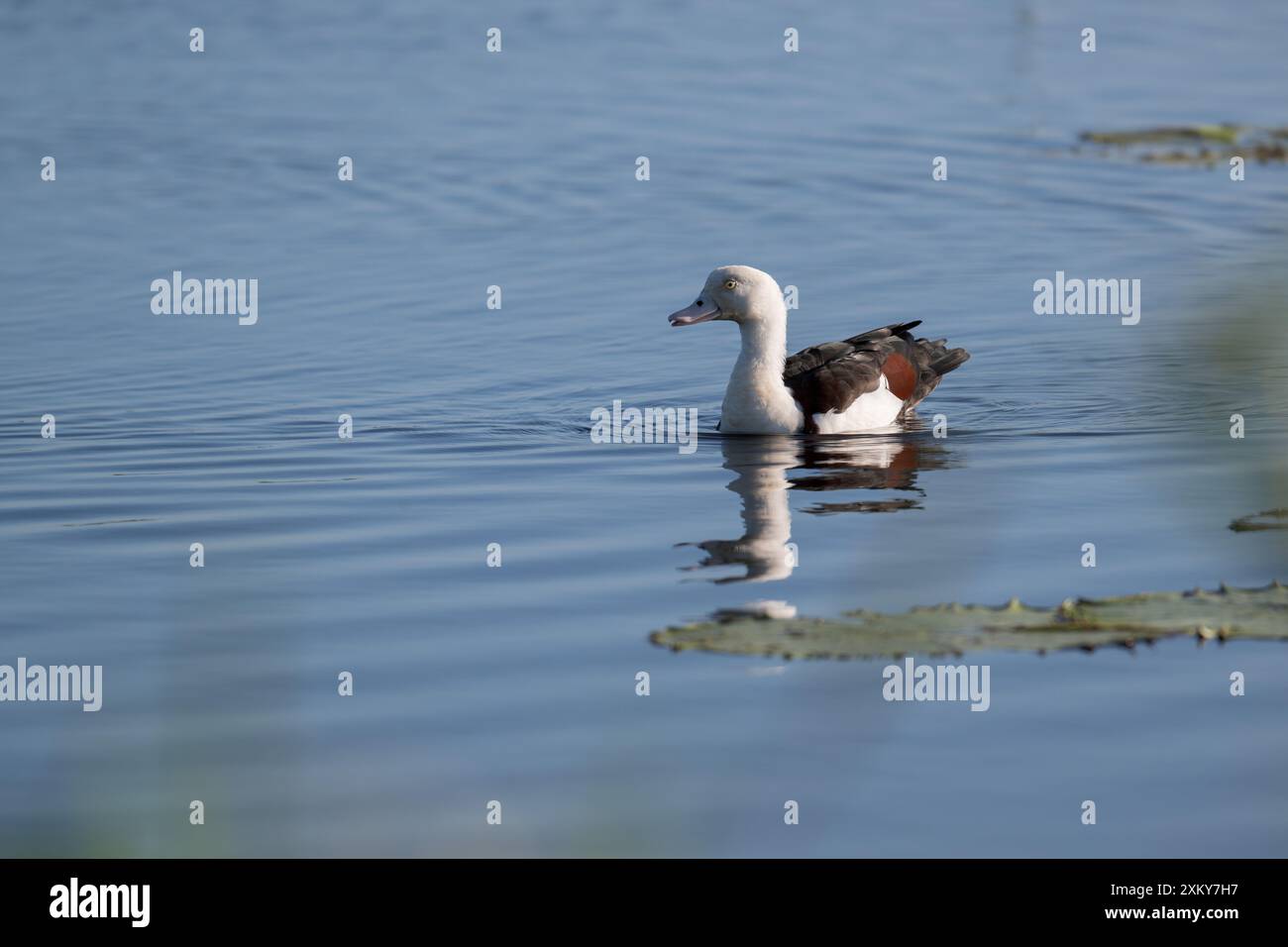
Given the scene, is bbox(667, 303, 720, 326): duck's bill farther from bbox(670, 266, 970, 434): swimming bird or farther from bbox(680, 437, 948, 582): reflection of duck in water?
bbox(680, 437, 948, 582): reflection of duck in water

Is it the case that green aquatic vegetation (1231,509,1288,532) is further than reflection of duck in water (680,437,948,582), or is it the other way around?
reflection of duck in water (680,437,948,582)

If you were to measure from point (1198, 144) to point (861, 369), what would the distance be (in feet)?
44.3

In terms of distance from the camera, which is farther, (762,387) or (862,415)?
(862,415)

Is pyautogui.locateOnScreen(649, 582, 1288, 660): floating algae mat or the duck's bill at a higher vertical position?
the duck's bill

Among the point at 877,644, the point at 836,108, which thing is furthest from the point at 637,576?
the point at 836,108

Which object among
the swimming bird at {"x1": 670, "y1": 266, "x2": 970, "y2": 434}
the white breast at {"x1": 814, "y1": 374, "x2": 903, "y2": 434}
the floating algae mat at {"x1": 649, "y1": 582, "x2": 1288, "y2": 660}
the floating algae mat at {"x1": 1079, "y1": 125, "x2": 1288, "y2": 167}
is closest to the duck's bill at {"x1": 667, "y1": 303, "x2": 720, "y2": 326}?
the swimming bird at {"x1": 670, "y1": 266, "x2": 970, "y2": 434}

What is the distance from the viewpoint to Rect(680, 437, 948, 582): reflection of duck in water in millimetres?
9875

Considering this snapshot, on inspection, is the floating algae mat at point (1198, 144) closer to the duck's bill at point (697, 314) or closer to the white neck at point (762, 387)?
the white neck at point (762, 387)

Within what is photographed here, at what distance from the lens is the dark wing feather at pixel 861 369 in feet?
42.8

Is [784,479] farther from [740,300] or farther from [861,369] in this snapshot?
[740,300]

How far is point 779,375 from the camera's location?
13.2m

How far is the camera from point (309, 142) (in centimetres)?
2539

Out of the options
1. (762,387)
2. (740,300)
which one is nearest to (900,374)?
(762,387)

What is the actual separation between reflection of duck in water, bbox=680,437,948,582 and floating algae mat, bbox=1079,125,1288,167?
12.9 meters
